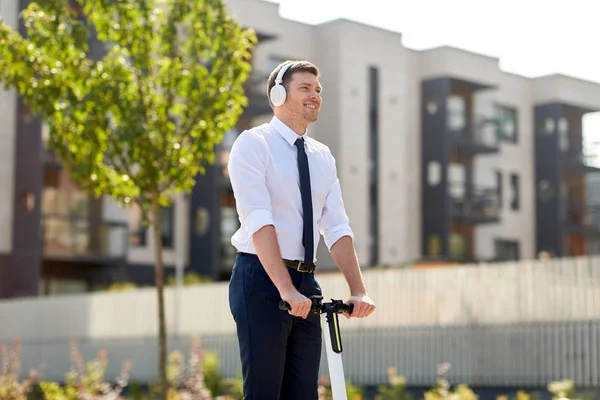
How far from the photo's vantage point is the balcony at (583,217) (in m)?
48.2

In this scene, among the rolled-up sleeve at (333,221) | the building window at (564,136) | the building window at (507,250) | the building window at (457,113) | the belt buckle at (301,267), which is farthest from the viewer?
the building window at (564,136)

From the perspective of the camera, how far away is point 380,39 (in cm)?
4022

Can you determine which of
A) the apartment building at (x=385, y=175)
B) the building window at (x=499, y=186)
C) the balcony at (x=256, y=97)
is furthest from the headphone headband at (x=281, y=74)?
the building window at (x=499, y=186)

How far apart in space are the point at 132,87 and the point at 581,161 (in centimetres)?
3900

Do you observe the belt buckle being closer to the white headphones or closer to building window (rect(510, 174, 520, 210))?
the white headphones

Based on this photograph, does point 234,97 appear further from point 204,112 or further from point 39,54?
point 39,54

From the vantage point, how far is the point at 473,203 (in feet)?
148

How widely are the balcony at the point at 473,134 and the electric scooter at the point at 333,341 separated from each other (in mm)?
40059

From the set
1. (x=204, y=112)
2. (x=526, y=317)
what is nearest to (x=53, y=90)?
(x=204, y=112)

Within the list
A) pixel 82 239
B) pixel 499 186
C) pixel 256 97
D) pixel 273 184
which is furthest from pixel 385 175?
pixel 273 184

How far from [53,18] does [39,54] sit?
0.41m

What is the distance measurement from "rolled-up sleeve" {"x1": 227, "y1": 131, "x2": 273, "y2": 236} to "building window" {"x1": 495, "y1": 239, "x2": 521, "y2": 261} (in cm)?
4222

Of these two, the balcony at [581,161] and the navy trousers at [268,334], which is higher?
the balcony at [581,161]

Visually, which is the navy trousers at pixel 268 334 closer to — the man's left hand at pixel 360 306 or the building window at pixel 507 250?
the man's left hand at pixel 360 306
